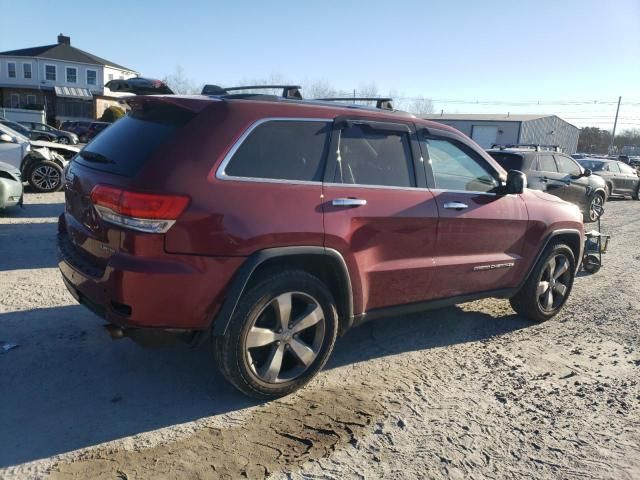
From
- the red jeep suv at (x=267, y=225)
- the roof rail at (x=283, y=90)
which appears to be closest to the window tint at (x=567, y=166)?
the red jeep suv at (x=267, y=225)

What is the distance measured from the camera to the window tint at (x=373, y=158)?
359 cm

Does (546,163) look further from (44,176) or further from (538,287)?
(44,176)

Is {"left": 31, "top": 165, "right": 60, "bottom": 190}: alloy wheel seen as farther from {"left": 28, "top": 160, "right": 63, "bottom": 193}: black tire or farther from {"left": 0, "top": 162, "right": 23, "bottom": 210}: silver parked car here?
{"left": 0, "top": 162, "right": 23, "bottom": 210}: silver parked car

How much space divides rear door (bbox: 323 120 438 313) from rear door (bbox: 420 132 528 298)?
0.14 meters

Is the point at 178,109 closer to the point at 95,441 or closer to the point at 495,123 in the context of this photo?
the point at 95,441

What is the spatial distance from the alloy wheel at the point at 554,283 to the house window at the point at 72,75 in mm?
58314

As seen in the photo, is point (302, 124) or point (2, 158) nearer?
point (302, 124)

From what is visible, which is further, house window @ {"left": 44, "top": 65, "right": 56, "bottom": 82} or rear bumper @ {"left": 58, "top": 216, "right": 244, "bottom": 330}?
house window @ {"left": 44, "top": 65, "right": 56, "bottom": 82}

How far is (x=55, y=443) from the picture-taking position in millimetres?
2865

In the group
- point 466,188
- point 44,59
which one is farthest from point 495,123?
point 466,188

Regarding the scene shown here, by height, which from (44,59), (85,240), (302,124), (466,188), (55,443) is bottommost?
(55,443)

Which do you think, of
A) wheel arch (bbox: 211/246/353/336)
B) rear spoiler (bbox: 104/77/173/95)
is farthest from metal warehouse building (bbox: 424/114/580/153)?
wheel arch (bbox: 211/246/353/336)

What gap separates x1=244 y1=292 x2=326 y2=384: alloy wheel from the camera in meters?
3.29

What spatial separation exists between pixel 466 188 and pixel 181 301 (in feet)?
8.39
